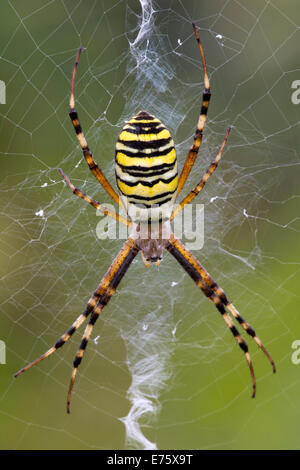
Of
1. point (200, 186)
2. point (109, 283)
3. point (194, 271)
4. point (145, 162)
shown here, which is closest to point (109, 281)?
point (109, 283)

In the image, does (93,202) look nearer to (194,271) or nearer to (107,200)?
(107,200)

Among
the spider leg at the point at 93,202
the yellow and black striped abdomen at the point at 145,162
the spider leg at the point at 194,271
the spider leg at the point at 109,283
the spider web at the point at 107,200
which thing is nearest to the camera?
the yellow and black striped abdomen at the point at 145,162

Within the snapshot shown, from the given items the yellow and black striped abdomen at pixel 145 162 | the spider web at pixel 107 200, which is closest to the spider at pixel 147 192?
the yellow and black striped abdomen at pixel 145 162

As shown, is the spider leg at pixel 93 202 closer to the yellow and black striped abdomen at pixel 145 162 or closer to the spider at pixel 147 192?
the spider at pixel 147 192

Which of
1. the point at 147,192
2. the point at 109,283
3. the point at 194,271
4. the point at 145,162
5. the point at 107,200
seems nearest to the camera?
the point at 145,162

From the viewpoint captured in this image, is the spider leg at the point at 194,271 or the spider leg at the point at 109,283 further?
the spider leg at the point at 194,271
